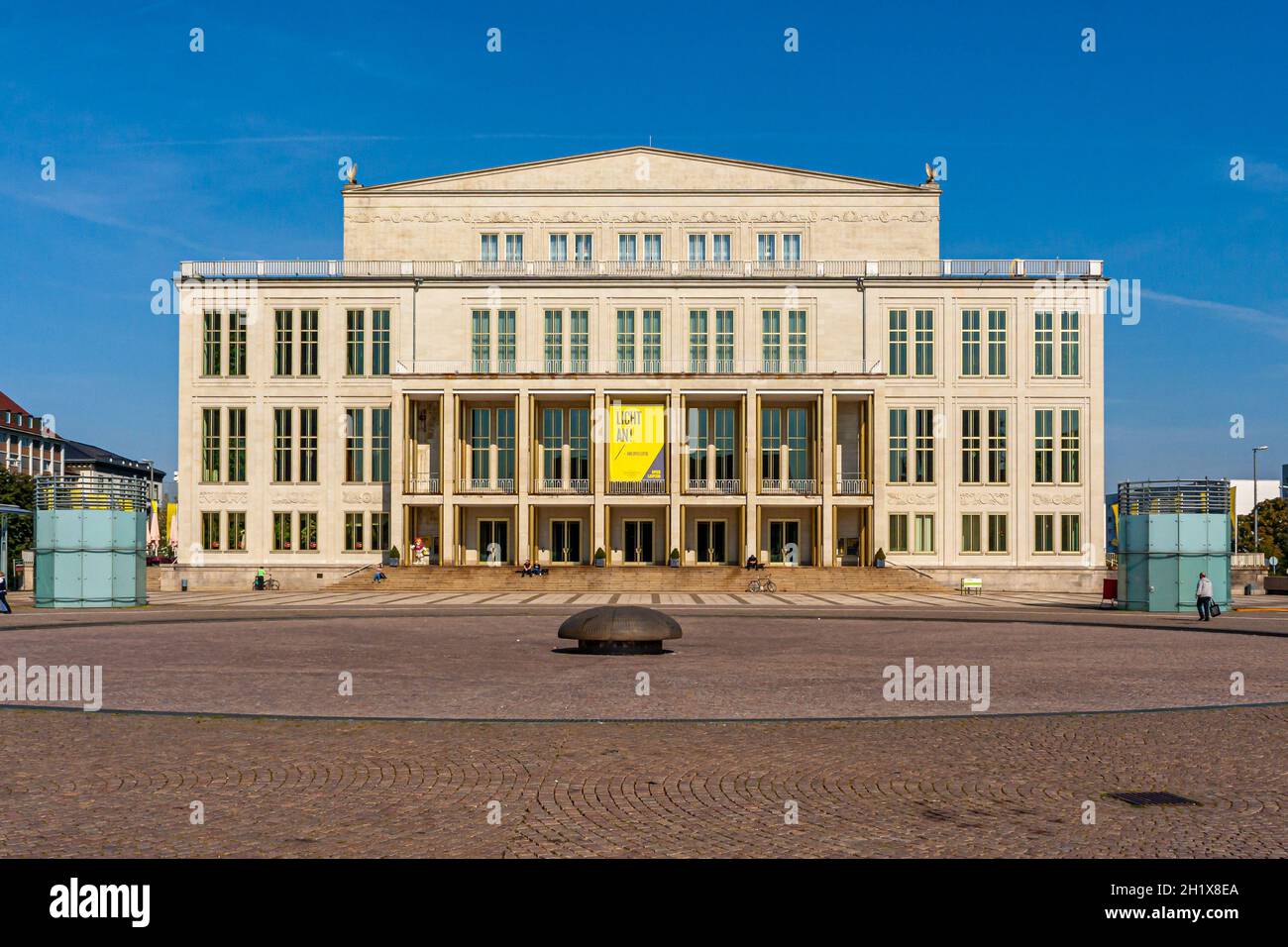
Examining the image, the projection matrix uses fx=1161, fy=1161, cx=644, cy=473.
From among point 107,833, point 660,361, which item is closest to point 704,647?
point 107,833

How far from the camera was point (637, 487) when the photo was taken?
60.9 m

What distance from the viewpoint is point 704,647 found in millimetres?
23062

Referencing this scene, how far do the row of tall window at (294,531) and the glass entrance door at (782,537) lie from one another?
69.9ft

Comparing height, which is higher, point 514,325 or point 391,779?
point 514,325

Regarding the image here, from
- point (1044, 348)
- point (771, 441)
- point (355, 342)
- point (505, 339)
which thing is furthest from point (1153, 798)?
point (355, 342)

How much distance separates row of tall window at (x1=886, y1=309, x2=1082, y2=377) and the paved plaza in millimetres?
42845

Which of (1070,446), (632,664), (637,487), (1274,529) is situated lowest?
(1274,529)

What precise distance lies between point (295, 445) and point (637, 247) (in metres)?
22.4

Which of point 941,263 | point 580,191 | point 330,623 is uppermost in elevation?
point 580,191

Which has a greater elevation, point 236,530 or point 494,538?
point 236,530

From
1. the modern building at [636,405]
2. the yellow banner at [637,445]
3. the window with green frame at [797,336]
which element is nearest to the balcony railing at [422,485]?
the modern building at [636,405]

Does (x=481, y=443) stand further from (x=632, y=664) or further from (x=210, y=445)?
(x=632, y=664)
